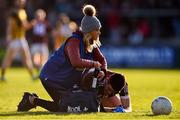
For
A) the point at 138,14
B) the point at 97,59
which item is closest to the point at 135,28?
the point at 138,14

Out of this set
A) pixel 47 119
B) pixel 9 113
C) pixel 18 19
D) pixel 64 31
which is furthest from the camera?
pixel 64 31

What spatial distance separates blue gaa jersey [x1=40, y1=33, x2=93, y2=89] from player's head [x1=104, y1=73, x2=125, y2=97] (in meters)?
0.58

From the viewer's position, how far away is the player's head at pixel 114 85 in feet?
44.1

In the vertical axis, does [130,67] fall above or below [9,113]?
above

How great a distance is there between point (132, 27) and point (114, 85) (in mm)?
28089

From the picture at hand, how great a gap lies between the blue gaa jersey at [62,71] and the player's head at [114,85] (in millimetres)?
579

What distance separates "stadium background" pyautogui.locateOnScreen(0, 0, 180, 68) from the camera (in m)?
38.8

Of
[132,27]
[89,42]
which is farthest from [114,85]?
[132,27]

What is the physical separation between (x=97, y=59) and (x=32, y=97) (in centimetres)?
146

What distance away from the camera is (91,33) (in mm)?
13508

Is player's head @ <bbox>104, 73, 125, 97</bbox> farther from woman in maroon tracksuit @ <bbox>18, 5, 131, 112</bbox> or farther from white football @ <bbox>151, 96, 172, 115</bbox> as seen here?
white football @ <bbox>151, 96, 172, 115</bbox>

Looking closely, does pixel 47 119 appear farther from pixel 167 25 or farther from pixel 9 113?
pixel 167 25

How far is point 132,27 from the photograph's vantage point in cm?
4144

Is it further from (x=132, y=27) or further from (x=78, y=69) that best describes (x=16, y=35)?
(x=132, y=27)
